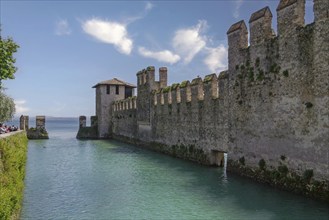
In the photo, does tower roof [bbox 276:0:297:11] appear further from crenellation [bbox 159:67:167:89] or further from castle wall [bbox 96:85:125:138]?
castle wall [bbox 96:85:125:138]

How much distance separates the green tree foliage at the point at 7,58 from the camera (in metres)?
16.8

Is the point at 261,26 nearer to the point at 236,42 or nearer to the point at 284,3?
the point at 284,3

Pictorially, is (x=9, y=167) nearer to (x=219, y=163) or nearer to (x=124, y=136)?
(x=219, y=163)

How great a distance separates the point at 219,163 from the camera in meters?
20.7

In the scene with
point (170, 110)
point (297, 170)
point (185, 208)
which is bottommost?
point (185, 208)

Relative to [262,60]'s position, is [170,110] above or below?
→ below

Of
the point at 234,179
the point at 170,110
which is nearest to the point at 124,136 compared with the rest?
the point at 170,110

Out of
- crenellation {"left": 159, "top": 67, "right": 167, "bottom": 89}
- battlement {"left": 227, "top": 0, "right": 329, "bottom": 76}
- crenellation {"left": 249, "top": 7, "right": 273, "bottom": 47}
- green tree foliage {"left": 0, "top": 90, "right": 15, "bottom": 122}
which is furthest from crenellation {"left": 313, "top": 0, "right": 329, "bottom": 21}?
green tree foliage {"left": 0, "top": 90, "right": 15, "bottom": 122}

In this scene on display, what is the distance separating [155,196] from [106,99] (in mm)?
37590

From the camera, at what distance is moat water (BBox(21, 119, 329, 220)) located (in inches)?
432

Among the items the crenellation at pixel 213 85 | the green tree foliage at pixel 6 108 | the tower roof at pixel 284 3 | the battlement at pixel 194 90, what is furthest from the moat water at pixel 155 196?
the green tree foliage at pixel 6 108

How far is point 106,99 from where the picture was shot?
49750 mm

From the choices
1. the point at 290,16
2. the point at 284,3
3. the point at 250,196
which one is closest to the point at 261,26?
Answer: the point at 284,3

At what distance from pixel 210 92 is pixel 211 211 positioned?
33.9 feet
